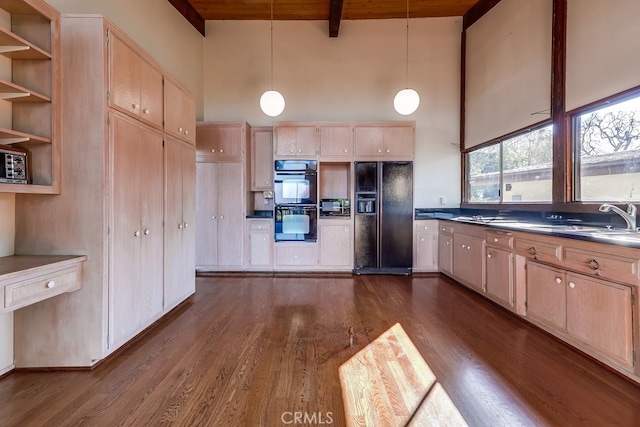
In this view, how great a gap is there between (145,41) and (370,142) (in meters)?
3.34

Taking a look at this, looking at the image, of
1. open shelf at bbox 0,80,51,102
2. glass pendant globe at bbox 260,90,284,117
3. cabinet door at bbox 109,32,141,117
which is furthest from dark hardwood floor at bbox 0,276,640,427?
glass pendant globe at bbox 260,90,284,117

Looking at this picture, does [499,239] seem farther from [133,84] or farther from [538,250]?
[133,84]

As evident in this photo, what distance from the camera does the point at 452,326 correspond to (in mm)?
2770

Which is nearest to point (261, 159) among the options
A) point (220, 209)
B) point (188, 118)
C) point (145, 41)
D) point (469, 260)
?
point (220, 209)

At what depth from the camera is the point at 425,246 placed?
4.79m

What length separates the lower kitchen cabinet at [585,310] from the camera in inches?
73.7

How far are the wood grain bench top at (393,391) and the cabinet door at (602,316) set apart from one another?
3.90 feet

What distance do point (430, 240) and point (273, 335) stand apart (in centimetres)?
318

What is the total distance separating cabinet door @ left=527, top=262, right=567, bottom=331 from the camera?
7.68 ft

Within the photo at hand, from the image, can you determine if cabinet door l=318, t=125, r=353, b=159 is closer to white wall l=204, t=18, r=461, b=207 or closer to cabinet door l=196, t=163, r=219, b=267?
white wall l=204, t=18, r=461, b=207

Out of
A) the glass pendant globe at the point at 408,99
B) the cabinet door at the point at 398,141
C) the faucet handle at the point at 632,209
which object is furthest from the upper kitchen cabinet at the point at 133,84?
the faucet handle at the point at 632,209

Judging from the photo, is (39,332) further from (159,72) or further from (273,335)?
(159,72)

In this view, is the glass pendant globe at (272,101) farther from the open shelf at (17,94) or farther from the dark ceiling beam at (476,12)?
the dark ceiling beam at (476,12)

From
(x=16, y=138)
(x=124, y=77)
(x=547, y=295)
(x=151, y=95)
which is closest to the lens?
(x=16, y=138)
